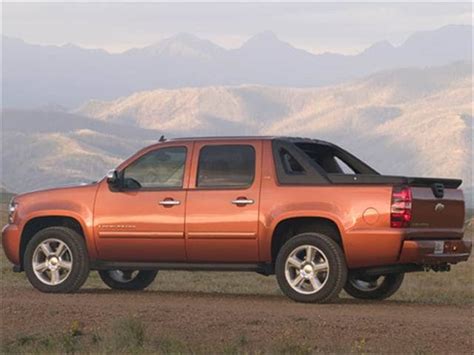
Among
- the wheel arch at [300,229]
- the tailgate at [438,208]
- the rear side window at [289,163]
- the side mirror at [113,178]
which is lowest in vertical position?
the wheel arch at [300,229]

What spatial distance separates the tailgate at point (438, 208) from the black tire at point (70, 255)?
3.88 m

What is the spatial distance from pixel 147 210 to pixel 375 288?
2.92 meters

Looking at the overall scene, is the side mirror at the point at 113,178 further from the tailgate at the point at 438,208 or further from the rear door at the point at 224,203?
the tailgate at the point at 438,208

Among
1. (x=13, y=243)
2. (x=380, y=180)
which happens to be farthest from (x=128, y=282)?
(x=380, y=180)

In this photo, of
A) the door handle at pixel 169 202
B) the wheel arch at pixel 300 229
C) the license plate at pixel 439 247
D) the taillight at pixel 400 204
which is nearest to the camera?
the taillight at pixel 400 204

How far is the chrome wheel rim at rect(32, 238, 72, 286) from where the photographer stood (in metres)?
A: 13.9

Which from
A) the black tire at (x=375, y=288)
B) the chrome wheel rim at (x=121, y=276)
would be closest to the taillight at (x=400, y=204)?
the black tire at (x=375, y=288)

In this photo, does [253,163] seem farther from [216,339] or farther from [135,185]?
[216,339]

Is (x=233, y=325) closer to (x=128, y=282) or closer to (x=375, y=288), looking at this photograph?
(x=375, y=288)

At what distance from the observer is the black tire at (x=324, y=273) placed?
12383mm

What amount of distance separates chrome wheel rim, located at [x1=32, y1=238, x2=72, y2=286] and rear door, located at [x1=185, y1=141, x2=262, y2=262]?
1.64 meters

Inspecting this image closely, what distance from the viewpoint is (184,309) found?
1208 cm

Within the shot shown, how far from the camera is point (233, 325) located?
433 inches

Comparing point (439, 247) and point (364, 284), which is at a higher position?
point (439, 247)
